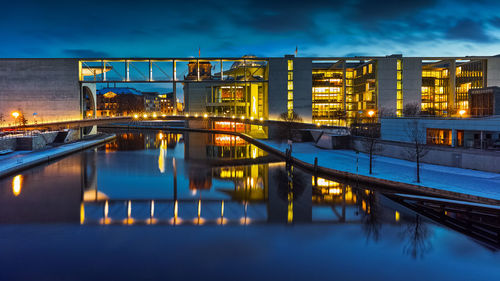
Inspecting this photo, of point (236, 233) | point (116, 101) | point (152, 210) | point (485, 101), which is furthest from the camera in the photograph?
point (116, 101)

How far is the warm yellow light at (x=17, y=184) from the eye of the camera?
69.0 ft

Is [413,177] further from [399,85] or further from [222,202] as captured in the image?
[399,85]

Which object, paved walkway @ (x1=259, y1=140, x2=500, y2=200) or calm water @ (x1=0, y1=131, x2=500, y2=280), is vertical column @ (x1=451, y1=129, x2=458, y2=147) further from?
calm water @ (x1=0, y1=131, x2=500, y2=280)

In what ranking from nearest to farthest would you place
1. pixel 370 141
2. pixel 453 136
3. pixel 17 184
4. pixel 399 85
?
pixel 17 184, pixel 453 136, pixel 370 141, pixel 399 85

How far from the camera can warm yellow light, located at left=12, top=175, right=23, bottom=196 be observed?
21.0 meters

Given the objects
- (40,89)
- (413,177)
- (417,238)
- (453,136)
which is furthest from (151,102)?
(417,238)

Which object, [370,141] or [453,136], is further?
[370,141]

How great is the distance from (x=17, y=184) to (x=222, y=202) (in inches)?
535

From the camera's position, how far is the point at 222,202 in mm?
20078

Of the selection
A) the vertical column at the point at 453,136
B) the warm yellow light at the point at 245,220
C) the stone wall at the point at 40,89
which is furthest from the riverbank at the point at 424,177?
the stone wall at the point at 40,89

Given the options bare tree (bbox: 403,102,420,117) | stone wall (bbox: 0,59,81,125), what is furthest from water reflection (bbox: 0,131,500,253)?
bare tree (bbox: 403,102,420,117)

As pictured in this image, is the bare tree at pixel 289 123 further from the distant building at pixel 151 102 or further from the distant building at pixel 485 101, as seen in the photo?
the distant building at pixel 151 102

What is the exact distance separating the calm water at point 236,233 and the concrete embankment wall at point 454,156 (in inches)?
277

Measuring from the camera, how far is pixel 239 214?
58.1 feet
